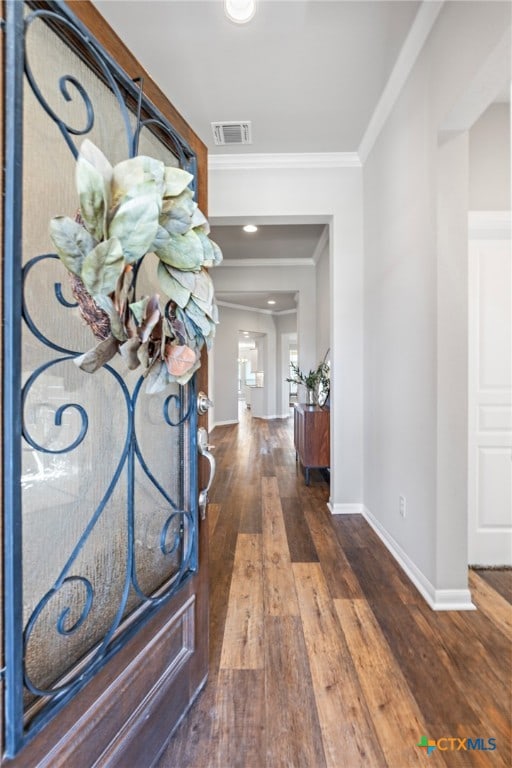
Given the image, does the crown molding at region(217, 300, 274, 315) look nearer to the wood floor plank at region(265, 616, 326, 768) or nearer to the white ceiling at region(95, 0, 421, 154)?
the white ceiling at region(95, 0, 421, 154)

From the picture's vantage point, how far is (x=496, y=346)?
6.64 feet

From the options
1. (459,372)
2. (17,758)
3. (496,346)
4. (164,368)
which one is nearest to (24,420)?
(164,368)

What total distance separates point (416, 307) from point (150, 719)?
205 centimetres

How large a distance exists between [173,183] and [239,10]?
5.41ft

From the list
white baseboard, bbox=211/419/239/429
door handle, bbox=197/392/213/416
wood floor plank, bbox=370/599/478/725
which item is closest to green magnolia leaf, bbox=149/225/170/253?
door handle, bbox=197/392/213/416

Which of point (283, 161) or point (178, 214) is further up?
point (283, 161)

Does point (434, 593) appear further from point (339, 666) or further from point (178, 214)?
point (178, 214)

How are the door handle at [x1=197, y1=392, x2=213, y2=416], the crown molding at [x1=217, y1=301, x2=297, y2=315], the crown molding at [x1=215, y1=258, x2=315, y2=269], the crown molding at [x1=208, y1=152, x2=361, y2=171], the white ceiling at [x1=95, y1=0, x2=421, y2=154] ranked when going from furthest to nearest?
1. the crown molding at [x1=217, y1=301, x2=297, y2=315]
2. the crown molding at [x1=215, y1=258, x2=315, y2=269]
3. the crown molding at [x1=208, y1=152, x2=361, y2=171]
4. the white ceiling at [x1=95, y1=0, x2=421, y2=154]
5. the door handle at [x1=197, y1=392, x2=213, y2=416]

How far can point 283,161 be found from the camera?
2820 mm

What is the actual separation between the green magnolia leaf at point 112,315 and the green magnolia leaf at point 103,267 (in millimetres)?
13

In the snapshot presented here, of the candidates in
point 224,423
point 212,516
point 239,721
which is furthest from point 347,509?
point 224,423

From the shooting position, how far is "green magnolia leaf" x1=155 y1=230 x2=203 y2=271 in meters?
Result: 0.78

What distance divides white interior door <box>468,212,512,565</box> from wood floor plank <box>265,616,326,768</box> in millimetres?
1331

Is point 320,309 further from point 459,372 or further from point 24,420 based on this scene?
point 24,420
